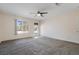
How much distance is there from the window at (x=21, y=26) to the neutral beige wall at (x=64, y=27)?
72.3 inches

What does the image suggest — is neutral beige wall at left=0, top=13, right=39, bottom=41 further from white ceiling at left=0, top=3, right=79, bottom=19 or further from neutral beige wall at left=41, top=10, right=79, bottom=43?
neutral beige wall at left=41, top=10, right=79, bottom=43

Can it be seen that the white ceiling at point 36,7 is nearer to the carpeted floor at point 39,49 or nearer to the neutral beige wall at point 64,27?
the neutral beige wall at point 64,27

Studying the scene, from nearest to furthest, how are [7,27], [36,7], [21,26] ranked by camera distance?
[36,7]
[7,27]
[21,26]

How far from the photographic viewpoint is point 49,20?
20.9ft

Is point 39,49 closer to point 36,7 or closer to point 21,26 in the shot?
point 36,7

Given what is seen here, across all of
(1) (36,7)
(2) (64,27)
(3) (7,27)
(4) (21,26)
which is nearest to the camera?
(1) (36,7)

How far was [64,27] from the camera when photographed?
504 centimetres

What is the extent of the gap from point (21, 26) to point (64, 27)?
3.08 meters

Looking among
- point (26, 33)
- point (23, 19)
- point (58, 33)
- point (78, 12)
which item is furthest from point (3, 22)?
point (78, 12)

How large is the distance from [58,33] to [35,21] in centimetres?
252

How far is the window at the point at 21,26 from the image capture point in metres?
5.46

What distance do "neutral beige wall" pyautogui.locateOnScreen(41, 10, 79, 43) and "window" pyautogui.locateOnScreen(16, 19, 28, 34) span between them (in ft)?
6.03

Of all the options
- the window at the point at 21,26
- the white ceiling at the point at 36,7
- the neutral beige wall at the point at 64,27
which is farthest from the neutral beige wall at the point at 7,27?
the neutral beige wall at the point at 64,27

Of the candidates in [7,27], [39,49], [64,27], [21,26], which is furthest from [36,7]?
[21,26]
